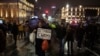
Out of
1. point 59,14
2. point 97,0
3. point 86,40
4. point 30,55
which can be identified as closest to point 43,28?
point 30,55

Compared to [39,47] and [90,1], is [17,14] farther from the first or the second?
[39,47]

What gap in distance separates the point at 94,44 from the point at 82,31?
1.56 m

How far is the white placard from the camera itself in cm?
1182

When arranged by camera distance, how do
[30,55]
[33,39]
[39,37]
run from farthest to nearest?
[30,55]
[33,39]
[39,37]

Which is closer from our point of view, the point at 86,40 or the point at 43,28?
the point at 43,28

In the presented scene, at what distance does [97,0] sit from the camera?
80.9 m

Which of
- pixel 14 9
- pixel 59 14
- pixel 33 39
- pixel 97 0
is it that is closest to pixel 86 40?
pixel 33 39

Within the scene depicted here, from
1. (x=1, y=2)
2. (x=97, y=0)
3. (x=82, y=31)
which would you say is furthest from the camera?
(x=97, y=0)

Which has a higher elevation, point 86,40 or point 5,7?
point 5,7

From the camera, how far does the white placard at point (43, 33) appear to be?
11.8m

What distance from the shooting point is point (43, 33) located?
11875mm

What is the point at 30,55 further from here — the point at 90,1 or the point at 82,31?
the point at 90,1

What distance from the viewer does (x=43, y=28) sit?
39.8ft

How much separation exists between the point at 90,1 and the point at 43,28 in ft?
240
